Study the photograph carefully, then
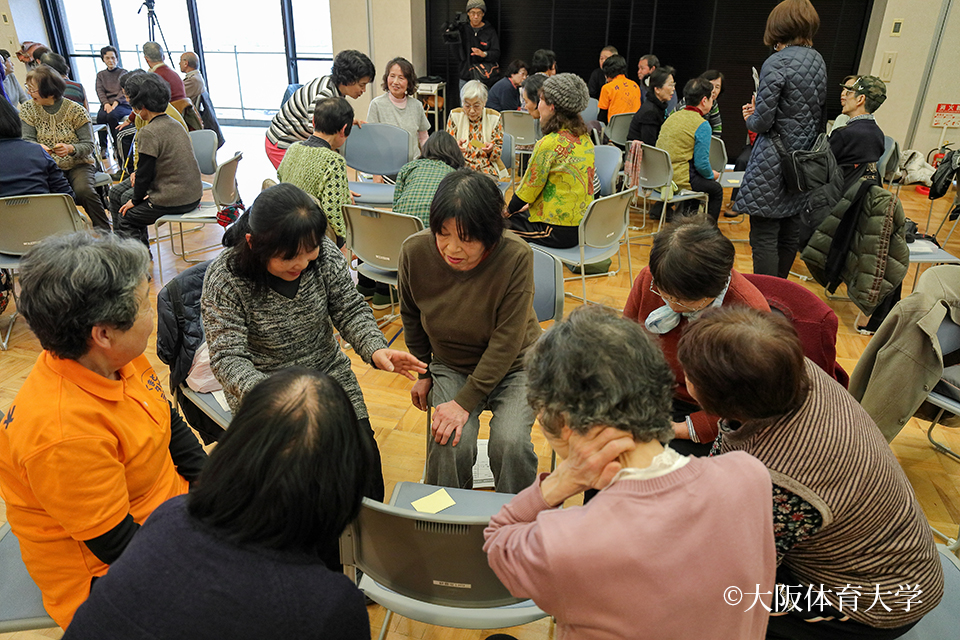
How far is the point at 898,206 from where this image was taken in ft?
10.4

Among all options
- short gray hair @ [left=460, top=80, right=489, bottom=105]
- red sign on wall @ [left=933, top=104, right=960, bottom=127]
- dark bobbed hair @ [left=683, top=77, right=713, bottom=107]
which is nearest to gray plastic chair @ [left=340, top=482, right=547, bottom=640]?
short gray hair @ [left=460, top=80, right=489, bottom=105]

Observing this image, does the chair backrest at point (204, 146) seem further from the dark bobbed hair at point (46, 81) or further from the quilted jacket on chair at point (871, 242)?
the quilted jacket on chair at point (871, 242)

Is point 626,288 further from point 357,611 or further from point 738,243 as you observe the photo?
point 357,611

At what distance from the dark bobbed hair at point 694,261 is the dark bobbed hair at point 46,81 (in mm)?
4572

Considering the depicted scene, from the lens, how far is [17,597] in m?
1.35

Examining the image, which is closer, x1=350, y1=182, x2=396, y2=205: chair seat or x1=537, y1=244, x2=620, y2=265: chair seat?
x1=537, y1=244, x2=620, y2=265: chair seat

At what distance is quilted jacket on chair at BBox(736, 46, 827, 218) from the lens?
315 cm

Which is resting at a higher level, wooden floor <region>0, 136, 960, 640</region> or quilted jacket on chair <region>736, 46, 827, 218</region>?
quilted jacket on chair <region>736, 46, 827, 218</region>

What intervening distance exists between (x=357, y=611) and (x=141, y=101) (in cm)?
375

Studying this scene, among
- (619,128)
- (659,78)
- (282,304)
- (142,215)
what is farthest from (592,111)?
(282,304)

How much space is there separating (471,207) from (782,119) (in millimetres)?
2439

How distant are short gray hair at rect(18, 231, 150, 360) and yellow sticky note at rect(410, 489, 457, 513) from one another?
0.77 m

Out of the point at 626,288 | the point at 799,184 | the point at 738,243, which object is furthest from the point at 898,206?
the point at 738,243

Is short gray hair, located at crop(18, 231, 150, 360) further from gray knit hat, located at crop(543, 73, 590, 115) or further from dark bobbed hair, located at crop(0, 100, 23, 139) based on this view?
dark bobbed hair, located at crop(0, 100, 23, 139)
